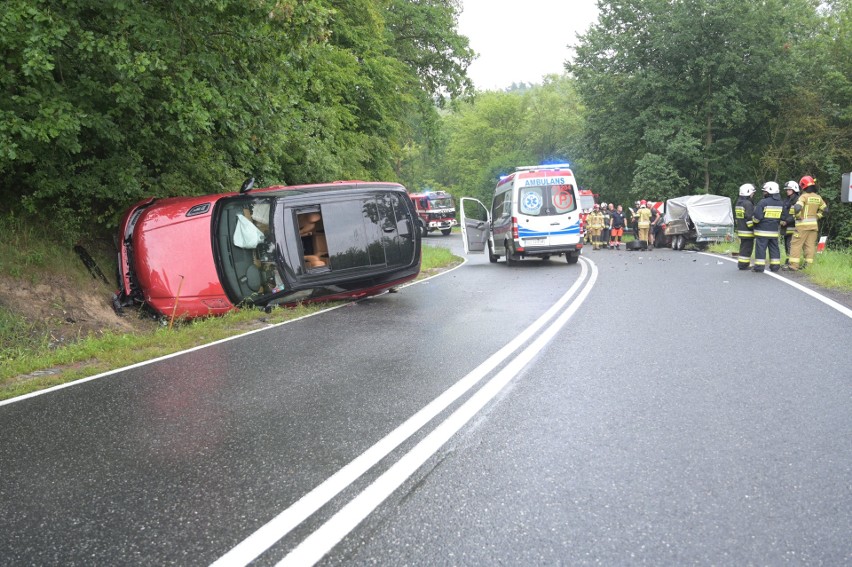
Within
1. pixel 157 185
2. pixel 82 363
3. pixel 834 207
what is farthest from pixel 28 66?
pixel 834 207

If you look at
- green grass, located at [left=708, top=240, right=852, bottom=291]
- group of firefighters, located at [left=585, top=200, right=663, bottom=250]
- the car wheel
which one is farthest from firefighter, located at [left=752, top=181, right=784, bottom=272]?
group of firefighters, located at [left=585, top=200, right=663, bottom=250]

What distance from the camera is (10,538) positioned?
10.1ft

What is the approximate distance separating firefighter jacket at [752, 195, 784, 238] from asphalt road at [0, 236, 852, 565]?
6726 millimetres

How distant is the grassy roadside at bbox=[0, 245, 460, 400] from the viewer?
6.60 metres

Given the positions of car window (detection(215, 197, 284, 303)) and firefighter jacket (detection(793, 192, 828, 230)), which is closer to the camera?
car window (detection(215, 197, 284, 303))

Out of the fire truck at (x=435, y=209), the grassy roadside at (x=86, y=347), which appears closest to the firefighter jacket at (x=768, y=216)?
the grassy roadside at (x=86, y=347)

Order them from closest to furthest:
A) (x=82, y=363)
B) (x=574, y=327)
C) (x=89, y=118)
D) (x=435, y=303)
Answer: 1. (x=82, y=363)
2. (x=574, y=327)
3. (x=89, y=118)
4. (x=435, y=303)

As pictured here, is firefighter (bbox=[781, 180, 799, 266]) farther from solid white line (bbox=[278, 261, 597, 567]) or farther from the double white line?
solid white line (bbox=[278, 261, 597, 567])

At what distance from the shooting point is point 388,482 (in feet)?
11.6

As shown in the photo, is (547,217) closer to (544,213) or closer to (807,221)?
(544,213)

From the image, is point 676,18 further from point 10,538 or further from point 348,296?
point 10,538

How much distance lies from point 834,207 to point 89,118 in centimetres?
3184

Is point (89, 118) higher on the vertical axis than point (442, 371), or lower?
higher

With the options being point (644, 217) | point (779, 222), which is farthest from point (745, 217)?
point (644, 217)
